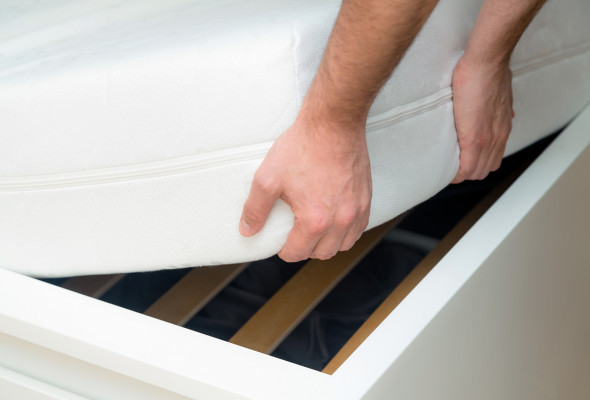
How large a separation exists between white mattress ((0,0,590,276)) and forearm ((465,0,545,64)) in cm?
2

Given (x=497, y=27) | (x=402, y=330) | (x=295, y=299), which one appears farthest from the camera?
(x=295, y=299)

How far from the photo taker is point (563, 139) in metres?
0.76

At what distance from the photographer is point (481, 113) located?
658 mm

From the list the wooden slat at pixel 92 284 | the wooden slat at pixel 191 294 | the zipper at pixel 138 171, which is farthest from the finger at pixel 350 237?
the wooden slat at pixel 92 284

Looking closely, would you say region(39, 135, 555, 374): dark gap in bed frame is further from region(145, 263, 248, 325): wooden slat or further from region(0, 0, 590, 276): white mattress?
region(0, 0, 590, 276): white mattress

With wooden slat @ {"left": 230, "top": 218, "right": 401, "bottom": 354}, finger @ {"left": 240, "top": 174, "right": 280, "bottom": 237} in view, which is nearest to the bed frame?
wooden slat @ {"left": 230, "top": 218, "right": 401, "bottom": 354}

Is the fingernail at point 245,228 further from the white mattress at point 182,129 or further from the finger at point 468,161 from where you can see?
the finger at point 468,161

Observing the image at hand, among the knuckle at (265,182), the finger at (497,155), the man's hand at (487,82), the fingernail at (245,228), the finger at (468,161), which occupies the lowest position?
the fingernail at (245,228)

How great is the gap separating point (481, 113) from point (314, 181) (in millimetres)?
200

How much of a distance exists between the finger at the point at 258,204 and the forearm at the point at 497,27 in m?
0.23

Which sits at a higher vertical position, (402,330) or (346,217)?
(346,217)

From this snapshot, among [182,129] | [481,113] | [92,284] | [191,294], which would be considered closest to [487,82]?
[481,113]

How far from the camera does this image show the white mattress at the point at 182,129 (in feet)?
1.81

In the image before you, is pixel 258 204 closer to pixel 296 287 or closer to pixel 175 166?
pixel 175 166
